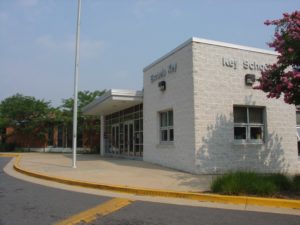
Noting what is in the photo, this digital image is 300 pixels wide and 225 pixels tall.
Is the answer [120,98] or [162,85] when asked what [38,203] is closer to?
A: [162,85]

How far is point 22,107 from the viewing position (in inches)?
1395

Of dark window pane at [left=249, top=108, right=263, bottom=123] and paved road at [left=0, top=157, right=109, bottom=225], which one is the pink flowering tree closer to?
dark window pane at [left=249, top=108, right=263, bottom=123]

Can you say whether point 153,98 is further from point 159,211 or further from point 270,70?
point 159,211

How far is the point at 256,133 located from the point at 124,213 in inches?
393

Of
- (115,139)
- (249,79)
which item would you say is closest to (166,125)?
(249,79)

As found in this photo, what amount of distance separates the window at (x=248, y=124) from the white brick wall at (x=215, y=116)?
33cm

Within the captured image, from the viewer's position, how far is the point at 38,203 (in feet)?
27.4

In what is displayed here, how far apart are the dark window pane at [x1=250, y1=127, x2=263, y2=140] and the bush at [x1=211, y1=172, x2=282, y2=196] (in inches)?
240

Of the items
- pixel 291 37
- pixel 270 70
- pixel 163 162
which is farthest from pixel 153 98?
pixel 291 37

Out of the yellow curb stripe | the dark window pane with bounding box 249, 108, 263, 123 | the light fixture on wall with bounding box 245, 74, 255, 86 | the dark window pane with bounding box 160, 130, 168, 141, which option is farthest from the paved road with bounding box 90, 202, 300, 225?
the dark window pane with bounding box 160, 130, 168, 141

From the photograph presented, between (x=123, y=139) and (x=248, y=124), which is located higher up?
(x=248, y=124)

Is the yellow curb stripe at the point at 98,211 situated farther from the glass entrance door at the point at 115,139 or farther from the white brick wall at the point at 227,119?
the glass entrance door at the point at 115,139

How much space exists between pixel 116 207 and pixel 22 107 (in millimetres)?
30032

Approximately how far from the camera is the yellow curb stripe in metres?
6.73
